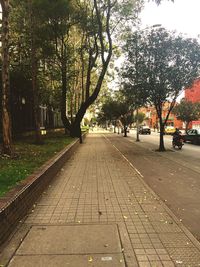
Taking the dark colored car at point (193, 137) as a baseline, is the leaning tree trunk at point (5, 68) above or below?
above

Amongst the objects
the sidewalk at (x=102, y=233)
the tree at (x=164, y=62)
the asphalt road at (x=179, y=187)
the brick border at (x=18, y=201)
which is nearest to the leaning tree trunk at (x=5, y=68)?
the brick border at (x=18, y=201)

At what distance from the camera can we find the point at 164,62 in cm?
2330

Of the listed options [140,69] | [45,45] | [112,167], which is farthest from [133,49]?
[112,167]

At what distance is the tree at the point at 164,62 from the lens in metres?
23.0

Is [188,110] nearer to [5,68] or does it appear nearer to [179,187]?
[5,68]

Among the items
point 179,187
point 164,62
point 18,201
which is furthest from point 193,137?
point 18,201

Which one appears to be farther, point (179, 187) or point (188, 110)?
point (188, 110)

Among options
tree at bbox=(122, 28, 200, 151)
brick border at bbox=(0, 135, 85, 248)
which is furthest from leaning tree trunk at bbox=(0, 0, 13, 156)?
tree at bbox=(122, 28, 200, 151)

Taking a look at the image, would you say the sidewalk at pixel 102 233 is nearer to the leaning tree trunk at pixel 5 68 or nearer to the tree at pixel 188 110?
the leaning tree trunk at pixel 5 68

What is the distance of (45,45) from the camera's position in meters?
26.2

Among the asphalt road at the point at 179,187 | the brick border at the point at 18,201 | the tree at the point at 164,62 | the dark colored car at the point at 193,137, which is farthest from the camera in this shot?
the dark colored car at the point at 193,137

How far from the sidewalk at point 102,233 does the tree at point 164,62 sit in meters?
14.7

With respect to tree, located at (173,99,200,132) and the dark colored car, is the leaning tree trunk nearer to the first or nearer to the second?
the dark colored car

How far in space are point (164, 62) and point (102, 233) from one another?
19.0 meters
